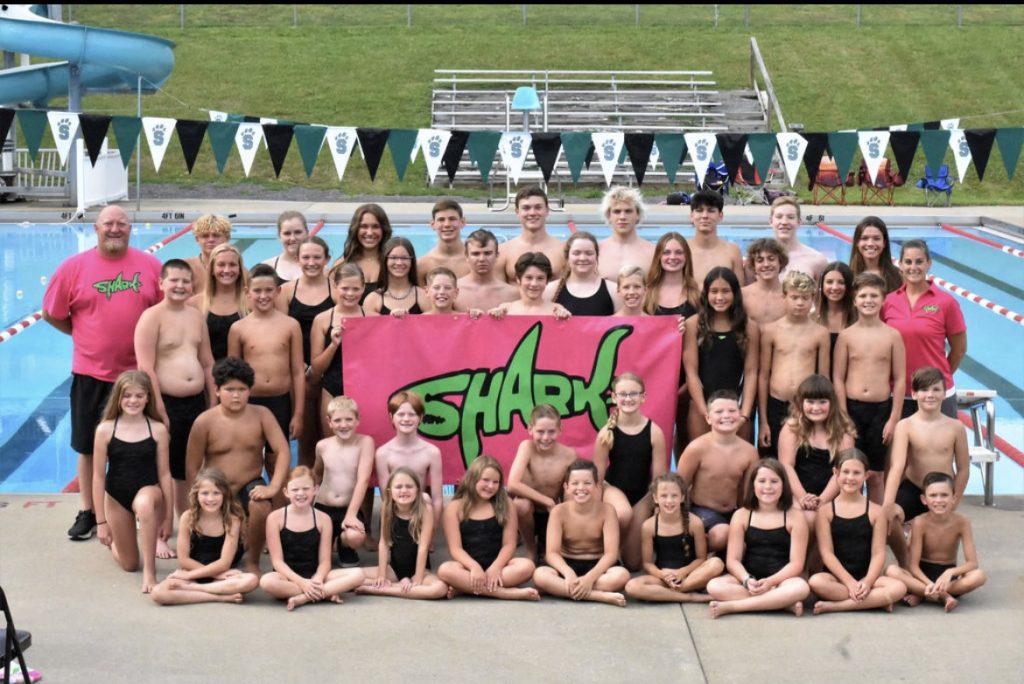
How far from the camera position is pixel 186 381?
705 cm

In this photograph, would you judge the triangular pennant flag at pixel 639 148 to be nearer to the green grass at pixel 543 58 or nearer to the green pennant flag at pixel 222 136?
the green pennant flag at pixel 222 136

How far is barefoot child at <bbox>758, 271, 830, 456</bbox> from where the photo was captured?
7059mm

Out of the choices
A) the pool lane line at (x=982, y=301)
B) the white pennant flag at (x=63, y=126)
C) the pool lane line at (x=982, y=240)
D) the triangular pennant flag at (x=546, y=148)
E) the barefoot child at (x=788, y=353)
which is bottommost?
the pool lane line at (x=982, y=301)

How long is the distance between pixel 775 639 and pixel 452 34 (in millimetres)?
32019

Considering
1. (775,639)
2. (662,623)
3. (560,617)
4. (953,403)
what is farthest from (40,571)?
(953,403)

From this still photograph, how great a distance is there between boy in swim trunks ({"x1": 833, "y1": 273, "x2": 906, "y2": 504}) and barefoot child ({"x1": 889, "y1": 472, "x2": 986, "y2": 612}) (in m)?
0.69

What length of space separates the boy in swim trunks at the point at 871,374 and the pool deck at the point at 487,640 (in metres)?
0.90

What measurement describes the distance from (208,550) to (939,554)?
328 cm

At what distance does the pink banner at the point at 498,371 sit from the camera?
7.40 metres

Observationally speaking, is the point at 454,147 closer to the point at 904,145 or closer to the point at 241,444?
the point at 904,145

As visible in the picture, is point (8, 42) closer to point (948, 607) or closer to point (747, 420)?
point (747, 420)

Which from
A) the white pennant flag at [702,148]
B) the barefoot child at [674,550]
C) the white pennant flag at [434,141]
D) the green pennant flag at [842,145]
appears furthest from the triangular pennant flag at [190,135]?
the barefoot child at [674,550]

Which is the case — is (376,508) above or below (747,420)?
below

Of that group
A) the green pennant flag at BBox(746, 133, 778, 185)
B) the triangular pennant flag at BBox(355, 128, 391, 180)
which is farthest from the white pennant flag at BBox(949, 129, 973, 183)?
the triangular pennant flag at BBox(355, 128, 391, 180)
